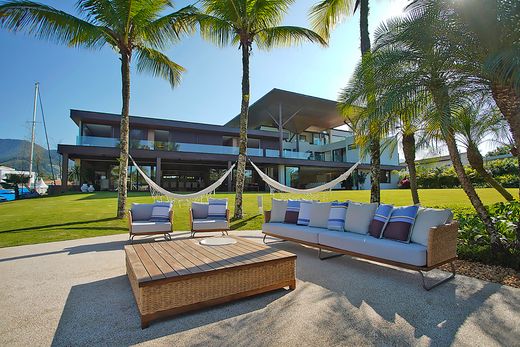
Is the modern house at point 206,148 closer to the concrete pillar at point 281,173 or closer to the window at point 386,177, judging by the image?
the concrete pillar at point 281,173

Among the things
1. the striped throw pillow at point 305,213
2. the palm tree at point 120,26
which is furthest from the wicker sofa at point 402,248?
the palm tree at point 120,26

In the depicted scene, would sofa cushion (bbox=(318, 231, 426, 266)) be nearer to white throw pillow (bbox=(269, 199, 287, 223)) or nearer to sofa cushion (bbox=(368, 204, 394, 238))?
sofa cushion (bbox=(368, 204, 394, 238))

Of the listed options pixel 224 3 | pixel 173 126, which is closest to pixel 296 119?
pixel 173 126

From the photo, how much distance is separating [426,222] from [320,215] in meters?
1.55

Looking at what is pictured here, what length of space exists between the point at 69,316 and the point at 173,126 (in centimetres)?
1635

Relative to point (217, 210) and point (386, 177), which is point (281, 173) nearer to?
point (386, 177)

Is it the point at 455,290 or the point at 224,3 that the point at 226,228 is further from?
the point at 224,3

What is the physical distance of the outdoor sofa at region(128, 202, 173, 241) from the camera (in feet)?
16.3

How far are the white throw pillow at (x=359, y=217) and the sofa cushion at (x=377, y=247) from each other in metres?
0.14

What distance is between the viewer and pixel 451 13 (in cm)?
353

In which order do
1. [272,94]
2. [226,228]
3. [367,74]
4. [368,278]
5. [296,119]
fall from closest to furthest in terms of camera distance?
[368,278] < [367,74] < [226,228] < [272,94] < [296,119]

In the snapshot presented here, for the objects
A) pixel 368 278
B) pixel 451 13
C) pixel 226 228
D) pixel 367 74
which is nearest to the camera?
pixel 368 278

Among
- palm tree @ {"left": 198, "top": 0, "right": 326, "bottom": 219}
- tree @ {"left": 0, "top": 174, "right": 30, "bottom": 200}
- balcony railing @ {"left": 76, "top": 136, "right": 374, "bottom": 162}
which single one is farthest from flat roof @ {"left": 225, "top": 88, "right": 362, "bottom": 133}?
tree @ {"left": 0, "top": 174, "right": 30, "bottom": 200}

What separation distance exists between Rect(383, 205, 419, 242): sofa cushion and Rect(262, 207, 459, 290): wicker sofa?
10cm
